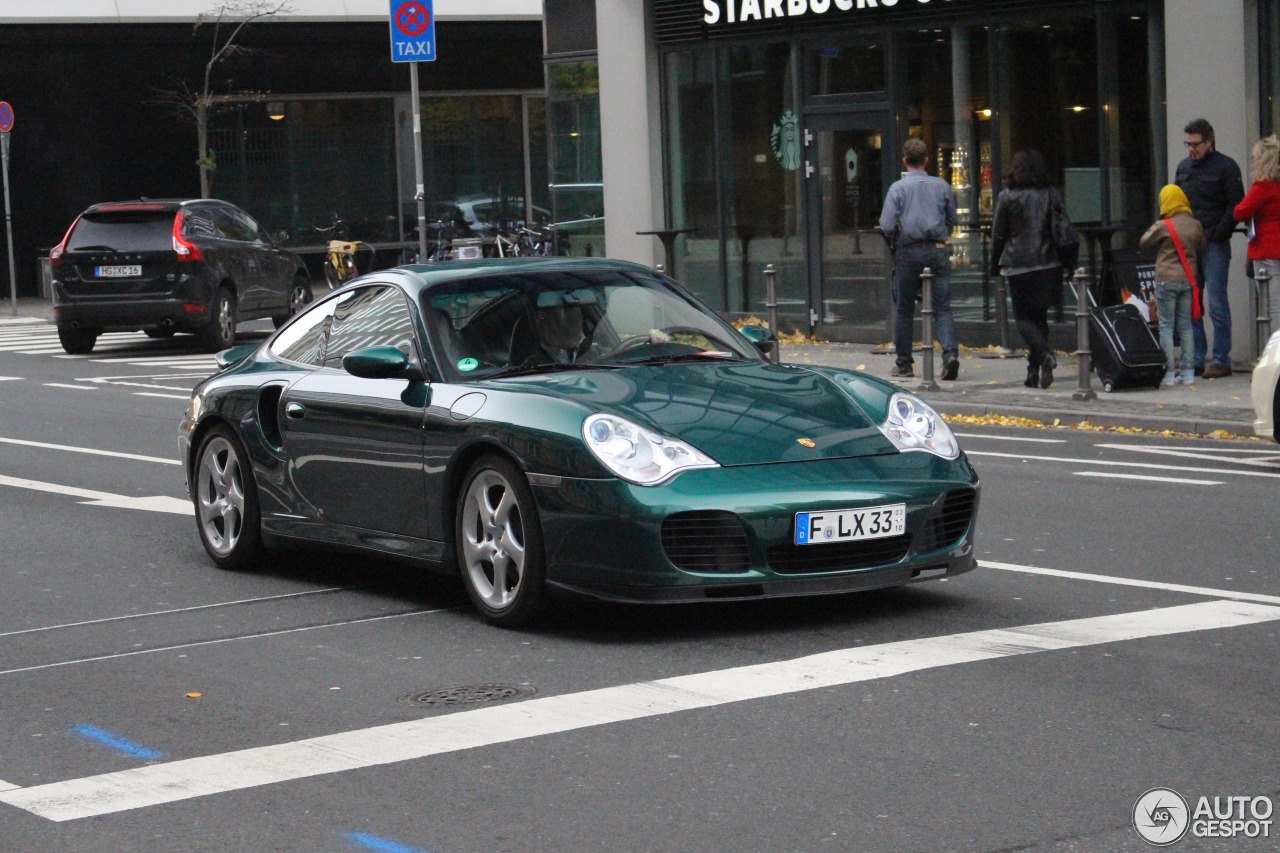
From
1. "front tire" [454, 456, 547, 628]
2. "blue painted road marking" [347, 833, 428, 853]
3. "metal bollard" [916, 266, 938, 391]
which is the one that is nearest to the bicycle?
"metal bollard" [916, 266, 938, 391]

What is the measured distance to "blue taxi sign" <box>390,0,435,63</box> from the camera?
20516 mm

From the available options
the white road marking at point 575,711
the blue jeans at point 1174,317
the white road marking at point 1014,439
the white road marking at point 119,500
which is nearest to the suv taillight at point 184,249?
the white road marking at point 119,500

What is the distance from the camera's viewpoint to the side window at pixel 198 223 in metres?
24.3

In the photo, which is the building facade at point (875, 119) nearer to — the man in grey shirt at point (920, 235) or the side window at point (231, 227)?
the man in grey shirt at point (920, 235)

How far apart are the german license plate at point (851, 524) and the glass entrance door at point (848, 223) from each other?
547 inches

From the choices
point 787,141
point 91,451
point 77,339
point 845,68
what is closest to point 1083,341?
point 845,68

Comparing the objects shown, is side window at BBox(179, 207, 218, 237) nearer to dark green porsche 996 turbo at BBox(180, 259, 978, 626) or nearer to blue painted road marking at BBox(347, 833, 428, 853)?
dark green porsche 996 turbo at BBox(180, 259, 978, 626)

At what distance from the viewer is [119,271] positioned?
24.1 metres

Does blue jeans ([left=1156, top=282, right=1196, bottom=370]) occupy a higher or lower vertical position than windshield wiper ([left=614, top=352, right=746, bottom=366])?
lower

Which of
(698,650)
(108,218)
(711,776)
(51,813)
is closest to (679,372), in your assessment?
(698,650)

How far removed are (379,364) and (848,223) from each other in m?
14.3

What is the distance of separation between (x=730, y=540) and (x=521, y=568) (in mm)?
A: 824

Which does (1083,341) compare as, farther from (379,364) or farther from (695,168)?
(695,168)

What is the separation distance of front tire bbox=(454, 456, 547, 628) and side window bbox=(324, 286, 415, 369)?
85cm
